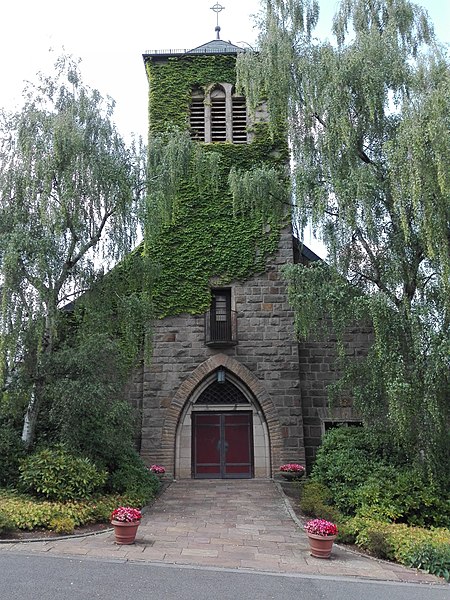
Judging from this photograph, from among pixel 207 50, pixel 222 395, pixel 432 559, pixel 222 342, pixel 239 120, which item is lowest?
pixel 432 559

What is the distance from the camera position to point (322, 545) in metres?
7.11

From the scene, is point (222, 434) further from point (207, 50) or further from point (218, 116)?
point (207, 50)

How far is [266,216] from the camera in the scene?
37.1ft

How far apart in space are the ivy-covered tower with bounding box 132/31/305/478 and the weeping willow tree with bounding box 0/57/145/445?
2842mm

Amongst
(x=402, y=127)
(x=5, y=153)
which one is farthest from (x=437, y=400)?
(x=5, y=153)

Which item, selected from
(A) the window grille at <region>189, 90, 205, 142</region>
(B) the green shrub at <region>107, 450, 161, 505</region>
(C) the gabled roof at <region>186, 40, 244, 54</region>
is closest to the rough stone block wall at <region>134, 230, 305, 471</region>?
(B) the green shrub at <region>107, 450, 161, 505</region>

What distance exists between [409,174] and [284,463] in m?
7.65

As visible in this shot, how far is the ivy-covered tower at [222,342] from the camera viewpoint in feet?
44.4

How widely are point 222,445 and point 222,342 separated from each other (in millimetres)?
2642

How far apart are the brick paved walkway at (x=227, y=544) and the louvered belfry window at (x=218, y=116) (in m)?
10.2

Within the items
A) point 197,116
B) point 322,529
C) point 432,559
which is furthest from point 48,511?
point 197,116

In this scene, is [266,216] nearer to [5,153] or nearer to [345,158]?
[345,158]

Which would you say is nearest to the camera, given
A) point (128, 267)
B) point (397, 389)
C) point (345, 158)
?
point (397, 389)

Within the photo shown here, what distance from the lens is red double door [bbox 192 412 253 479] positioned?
538 inches
